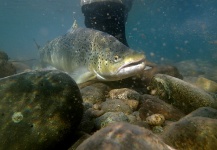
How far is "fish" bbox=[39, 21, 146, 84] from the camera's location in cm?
426

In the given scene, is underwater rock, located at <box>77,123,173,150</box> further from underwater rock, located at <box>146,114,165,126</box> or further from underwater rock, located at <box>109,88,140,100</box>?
underwater rock, located at <box>109,88,140,100</box>

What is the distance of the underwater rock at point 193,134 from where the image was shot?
7.41 ft

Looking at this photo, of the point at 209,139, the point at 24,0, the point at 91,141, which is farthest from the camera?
the point at 24,0

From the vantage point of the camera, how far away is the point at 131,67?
421 cm

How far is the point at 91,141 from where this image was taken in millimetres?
1665

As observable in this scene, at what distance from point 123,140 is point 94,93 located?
10.4 feet

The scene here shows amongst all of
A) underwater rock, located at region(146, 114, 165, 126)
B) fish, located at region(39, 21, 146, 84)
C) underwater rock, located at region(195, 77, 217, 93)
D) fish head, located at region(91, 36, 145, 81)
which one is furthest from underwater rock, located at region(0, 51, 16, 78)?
underwater rock, located at region(195, 77, 217, 93)

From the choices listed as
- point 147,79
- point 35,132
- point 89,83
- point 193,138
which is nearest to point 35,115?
point 35,132

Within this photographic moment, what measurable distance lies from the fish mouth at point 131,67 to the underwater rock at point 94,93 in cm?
77

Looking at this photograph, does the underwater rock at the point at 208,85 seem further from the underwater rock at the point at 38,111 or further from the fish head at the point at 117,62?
the underwater rock at the point at 38,111

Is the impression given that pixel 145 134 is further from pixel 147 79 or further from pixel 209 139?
pixel 147 79

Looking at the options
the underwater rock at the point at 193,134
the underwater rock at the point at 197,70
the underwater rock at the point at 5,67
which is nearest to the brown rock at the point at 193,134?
the underwater rock at the point at 193,134

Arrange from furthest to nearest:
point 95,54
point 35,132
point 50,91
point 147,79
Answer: point 147,79, point 95,54, point 50,91, point 35,132

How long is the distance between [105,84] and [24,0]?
4311 cm
